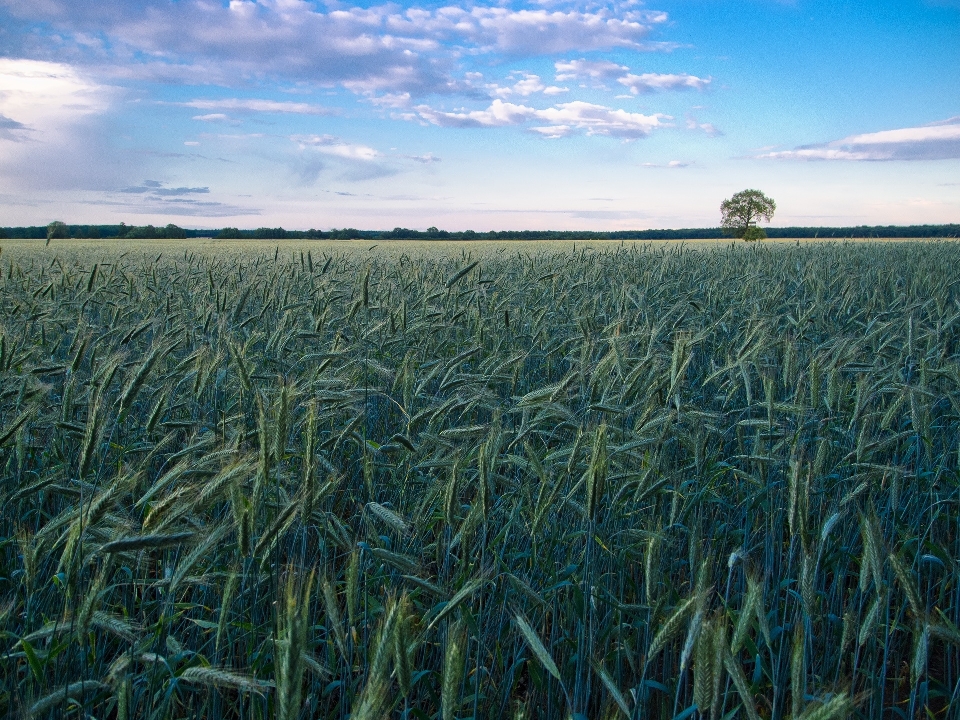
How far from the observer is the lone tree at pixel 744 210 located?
67.4 metres

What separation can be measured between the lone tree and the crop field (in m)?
69.0

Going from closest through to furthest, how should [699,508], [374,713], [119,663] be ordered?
[374,713] < [119,663] < [699,508]

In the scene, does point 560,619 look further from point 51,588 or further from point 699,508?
point 51,588

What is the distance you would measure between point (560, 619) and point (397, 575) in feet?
1.96

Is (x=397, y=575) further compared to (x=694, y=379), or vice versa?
(x=694, y=379)

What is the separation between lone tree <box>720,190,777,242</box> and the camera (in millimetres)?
67438

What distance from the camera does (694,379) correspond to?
4672 millimetres

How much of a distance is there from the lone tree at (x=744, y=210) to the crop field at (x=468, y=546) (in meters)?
69.0

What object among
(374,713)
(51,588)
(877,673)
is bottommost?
(877,673)

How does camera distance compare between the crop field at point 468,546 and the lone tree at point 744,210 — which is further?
the lone tree at point 744,210

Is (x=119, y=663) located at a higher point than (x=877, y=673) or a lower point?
higher

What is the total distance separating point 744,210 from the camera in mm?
68188

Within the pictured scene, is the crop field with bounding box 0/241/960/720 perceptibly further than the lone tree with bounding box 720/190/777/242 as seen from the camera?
No

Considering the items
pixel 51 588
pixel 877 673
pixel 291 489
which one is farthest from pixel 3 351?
pixel 877 673
